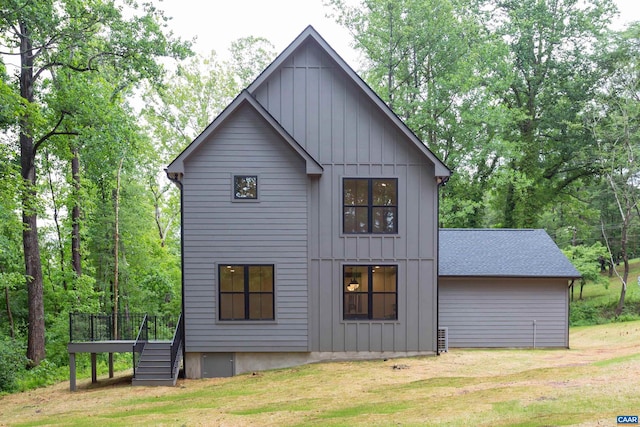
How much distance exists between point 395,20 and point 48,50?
15441mm

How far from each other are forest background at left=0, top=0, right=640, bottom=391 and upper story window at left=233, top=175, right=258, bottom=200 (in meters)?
4.83

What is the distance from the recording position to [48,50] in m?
14.9

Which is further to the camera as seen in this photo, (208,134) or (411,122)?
(411,122)

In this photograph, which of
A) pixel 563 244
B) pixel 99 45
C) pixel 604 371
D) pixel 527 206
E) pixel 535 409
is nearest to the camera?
pixel 535 409

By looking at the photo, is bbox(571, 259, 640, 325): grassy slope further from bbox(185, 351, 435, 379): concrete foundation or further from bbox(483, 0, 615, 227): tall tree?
bbox(185, 351, 435, 379): concrete foundation

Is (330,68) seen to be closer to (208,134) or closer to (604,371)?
(208,134)

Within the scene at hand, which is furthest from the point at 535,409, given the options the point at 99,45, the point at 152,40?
the point at 99,45

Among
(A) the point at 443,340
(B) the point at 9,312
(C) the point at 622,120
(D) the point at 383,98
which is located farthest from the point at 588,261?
(B) the point at 9,312

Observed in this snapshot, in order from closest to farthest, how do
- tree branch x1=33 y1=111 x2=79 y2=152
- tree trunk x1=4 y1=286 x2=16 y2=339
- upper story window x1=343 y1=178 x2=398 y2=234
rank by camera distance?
upper story window x1=343 y1=178 x2=398 y2=234, tree branch x1=33 y1=111 x2=79 y2=152, tree trunk x1=4 y1=286 x2=16 y2=339

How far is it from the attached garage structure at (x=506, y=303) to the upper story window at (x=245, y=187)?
6943 millimetres

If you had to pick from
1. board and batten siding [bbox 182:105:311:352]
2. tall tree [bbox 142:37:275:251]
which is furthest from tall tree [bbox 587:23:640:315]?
board and batten siding [bbox 182:105:311:352]

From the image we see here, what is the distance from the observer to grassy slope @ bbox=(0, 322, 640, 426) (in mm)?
7449

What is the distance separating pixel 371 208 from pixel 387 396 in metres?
5.45

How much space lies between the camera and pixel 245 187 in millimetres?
12828
